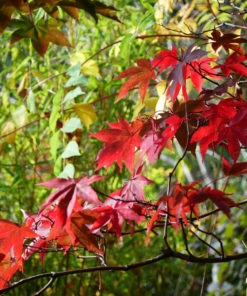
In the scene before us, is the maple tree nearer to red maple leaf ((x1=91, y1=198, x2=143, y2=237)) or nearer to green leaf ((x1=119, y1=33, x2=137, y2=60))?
red maple leaf ((x1=91, y1=198, x2=143, y2=237))

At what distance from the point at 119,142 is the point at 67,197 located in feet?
0.48

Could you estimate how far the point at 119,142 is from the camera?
1.85ft

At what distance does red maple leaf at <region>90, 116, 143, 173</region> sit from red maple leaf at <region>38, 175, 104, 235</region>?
0.08 m

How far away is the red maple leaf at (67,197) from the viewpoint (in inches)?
17.3

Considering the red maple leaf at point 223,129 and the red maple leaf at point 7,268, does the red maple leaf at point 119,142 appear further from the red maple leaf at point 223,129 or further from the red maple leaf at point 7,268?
the red maple leaf at point 7,268

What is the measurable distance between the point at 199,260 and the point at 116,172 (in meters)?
0.77

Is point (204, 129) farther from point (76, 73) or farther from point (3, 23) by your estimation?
point (76, 73)

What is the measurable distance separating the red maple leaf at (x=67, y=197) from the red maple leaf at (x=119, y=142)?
0.08m

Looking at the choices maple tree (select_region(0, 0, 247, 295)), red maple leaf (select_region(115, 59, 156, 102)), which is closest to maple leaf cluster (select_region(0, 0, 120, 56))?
maple tree (select_region(0, 0, 247, 295))

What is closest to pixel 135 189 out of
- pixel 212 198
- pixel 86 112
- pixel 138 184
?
pixel 138 184

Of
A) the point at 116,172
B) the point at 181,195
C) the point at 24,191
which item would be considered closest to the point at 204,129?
the point at 181,195

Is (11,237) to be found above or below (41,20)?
below

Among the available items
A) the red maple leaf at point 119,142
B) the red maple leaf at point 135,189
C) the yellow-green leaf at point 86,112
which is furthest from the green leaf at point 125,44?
the red maple leaf at point 135,189

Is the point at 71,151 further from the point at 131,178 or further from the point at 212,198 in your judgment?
the point at 212,198
